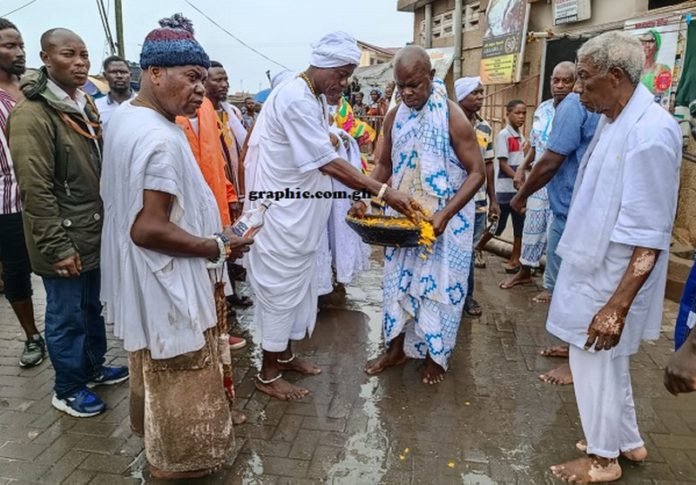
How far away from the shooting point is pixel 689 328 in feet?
6.77

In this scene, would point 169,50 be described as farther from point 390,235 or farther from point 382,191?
point 390,235

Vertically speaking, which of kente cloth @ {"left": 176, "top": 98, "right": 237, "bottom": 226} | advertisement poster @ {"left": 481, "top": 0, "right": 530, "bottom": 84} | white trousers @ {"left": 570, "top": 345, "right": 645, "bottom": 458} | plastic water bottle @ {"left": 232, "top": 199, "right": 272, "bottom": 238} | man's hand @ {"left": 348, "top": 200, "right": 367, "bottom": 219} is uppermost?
advertisement poster @ {"left": 481, "top": 0, "right": 530, "bottom": 84}

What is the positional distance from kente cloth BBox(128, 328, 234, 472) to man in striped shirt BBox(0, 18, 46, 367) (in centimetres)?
183

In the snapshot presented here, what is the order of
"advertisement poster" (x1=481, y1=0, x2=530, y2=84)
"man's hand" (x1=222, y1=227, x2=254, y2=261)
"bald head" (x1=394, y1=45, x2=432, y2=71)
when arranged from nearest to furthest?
"man's hand" (x1=222, y1=227, x2=254, y2=261) < "bald head" (x1=394, y1=45, x2=432, y2=71) < "advertisement poster" (x1=481, y1=0, x2=530, y2=84)

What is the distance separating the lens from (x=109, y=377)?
3570 mm

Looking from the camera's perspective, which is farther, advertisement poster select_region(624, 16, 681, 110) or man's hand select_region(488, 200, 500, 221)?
advertisement poster select_region(624, 16, 681, 110)

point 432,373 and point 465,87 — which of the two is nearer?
point 432,373

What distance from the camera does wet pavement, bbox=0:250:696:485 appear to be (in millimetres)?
2668

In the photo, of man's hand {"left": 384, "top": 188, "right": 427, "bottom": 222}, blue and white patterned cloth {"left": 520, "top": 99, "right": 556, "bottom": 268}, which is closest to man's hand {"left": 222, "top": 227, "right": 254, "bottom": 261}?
man's hand {"left": 384, "top": 188, "right": 427, "bottom": 222}

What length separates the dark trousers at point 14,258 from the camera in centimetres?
359

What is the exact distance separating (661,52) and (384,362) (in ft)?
16.6

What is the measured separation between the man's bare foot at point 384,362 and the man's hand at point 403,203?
110 cm

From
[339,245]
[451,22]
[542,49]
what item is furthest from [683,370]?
[451,22]

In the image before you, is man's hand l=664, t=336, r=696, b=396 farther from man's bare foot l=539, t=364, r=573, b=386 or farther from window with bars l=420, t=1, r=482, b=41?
window with bars l=420, t=1, r=482, b=41
